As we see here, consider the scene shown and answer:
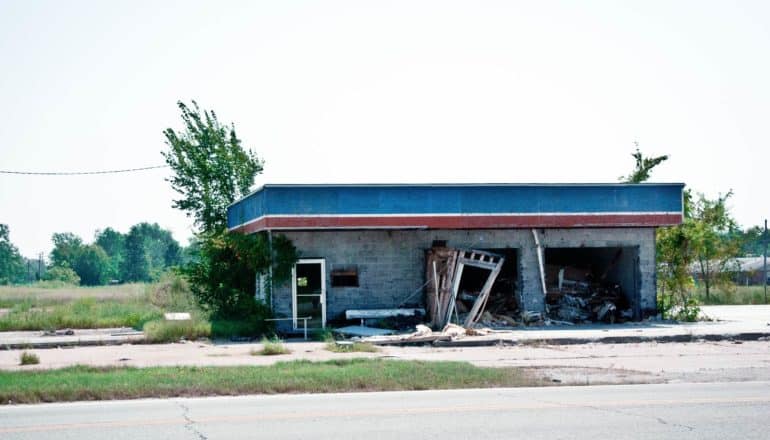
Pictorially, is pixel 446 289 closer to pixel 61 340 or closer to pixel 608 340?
pixel 608 340

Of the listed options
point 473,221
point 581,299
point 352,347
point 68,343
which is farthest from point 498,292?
point 68,343

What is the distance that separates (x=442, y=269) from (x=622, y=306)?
738 cm

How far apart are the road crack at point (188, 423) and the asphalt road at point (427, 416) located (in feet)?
0.04

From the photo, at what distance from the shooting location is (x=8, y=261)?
141750mm

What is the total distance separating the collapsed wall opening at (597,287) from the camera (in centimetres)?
3042

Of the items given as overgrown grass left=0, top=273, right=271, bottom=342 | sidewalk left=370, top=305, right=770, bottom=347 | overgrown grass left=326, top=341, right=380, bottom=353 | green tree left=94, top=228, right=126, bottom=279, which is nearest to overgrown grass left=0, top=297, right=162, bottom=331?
overgrown grass left=0, top=273, right=271, bottom=342

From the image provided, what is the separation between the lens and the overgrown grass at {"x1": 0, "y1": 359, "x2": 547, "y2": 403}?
14703 mm

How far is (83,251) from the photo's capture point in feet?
459

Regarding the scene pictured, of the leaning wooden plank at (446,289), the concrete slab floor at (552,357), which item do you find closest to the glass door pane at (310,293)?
the concrete slab floor at (552,357)

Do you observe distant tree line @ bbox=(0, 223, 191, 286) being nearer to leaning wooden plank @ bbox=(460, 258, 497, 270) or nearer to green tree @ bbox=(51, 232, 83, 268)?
green tree @ bbox=(51, 232, 83, 268)

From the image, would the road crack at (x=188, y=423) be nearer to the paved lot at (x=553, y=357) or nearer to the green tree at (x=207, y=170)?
the paved lot at (x=553, y=357)

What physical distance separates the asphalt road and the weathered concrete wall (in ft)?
44.8

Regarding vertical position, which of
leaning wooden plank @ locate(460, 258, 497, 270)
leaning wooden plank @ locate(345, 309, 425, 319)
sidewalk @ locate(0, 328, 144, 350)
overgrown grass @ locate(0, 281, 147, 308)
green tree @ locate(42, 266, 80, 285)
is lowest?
sidewalk @ locate(0, 328, 144, 350)

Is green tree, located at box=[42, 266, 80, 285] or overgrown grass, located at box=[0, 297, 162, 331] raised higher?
green tree, located at box=[42, 266, 80, 285]
